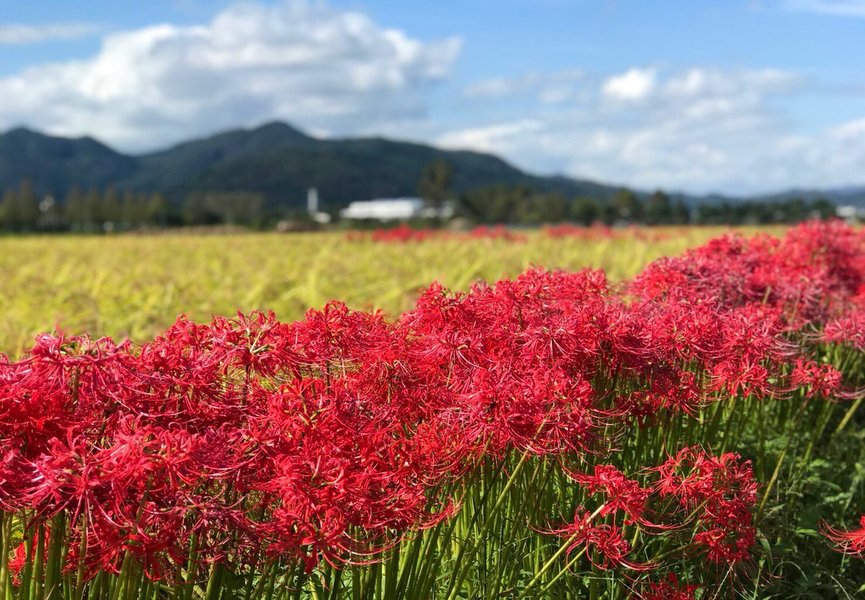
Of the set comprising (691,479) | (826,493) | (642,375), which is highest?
(642,375)

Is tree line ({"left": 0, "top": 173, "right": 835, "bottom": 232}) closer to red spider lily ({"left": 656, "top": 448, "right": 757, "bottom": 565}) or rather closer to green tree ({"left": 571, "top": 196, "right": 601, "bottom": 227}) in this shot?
green tree ({"left": 571, "top": 196, "right": 601, "bottom": 227})

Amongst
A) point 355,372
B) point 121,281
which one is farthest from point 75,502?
point 121,281

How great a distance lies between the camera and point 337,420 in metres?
1.74

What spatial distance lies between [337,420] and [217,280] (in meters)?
6.93

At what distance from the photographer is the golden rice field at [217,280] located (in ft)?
19.9

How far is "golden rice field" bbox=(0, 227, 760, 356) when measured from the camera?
6.06 m

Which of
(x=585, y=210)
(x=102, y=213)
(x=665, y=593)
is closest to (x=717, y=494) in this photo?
(x=665, y=593)

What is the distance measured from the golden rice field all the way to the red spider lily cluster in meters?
1.67

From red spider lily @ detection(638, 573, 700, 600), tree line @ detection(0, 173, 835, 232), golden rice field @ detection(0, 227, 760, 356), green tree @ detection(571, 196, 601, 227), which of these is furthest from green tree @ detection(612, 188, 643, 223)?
red spider lily @ detection(638, 573, 700, 600)

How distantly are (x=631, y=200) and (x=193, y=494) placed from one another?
7074 cm

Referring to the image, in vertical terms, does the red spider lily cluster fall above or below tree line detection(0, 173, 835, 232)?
below

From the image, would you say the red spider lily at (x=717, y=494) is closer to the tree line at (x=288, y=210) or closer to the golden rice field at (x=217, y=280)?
the golden rice field at (x=217, y=280)

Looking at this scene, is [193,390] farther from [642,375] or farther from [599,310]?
[642,375]

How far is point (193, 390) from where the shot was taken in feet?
5.85
